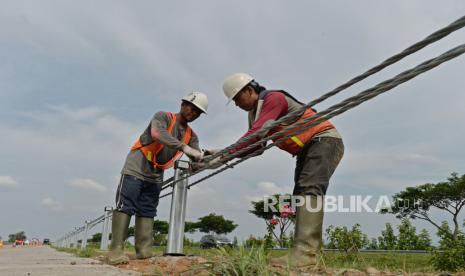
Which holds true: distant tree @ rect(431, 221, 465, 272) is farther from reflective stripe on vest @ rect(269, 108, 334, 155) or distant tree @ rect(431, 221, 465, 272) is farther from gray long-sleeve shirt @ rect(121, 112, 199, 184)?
gray long-sleeve shirt @ rect(121, 112, 199, 184)

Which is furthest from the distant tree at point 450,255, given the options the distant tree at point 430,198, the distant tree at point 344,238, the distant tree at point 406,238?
the distant tree at point 430,198

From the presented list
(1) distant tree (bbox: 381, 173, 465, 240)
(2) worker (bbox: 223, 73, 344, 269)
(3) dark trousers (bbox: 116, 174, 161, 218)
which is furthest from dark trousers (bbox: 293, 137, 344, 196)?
(1) distant tree (bbox: 381, 173, 465, 240)

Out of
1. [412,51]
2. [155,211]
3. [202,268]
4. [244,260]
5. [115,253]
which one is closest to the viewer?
[412,51]

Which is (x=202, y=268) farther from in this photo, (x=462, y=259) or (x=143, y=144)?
(x=462, y=259)

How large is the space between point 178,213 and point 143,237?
51 centimetres

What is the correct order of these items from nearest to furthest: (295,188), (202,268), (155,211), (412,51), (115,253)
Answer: (412,51) < (202,268) < (295,188) < (115,253) < (155,211)

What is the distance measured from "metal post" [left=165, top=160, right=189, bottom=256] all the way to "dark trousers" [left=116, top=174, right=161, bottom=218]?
0.31 metres

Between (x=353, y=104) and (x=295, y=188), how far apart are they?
108cm

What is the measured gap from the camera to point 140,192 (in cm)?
405

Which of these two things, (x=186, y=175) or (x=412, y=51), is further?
(x=186, y=175)

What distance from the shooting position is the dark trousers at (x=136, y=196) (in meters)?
3.83

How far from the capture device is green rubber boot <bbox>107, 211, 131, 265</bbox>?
12.0 ft

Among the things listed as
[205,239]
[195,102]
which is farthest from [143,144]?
[205,239]

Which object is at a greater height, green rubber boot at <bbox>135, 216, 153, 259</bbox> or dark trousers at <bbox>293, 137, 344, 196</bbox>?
dark trousers at <bbox>293, 137, 344, 196</bbox>
